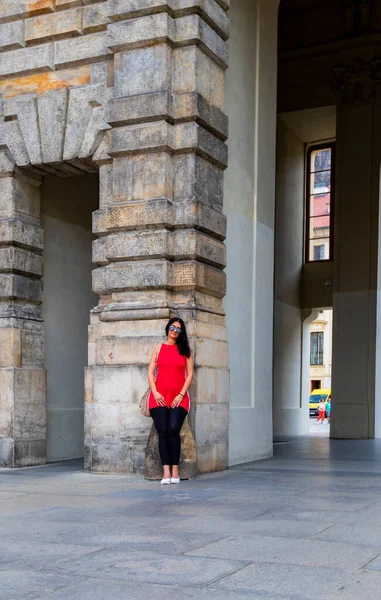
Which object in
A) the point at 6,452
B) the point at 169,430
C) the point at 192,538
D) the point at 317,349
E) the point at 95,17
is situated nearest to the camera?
the point at 192,538

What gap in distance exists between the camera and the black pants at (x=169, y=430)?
9281 millimetres

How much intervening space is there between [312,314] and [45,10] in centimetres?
1434

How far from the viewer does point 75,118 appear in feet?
36.6

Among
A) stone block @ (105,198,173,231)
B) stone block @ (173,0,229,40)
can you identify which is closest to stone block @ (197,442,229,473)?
stone block @ (105,198,173,231)

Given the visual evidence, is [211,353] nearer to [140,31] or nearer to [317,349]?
[140,31]

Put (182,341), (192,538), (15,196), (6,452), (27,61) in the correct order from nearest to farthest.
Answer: (192,538), (182,341), (6,452), (15,196), (27,61)

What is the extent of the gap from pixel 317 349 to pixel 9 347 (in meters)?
53.0

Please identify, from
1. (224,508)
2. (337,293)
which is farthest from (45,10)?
(337,293)

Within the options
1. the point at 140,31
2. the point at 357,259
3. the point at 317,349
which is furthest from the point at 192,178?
the point at 317,349

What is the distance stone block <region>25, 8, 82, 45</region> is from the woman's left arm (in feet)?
16.2

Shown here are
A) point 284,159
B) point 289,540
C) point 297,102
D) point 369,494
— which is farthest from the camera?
point 284,159

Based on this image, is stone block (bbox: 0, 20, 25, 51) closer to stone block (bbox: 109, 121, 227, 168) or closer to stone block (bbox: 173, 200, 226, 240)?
stone block (bbox: 109, 121, 227, 168)

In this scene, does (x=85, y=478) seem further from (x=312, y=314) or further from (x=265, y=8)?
(x=312, y=314)

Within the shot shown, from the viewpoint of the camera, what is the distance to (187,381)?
9.45 meters
